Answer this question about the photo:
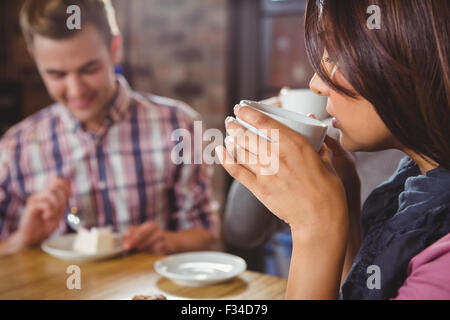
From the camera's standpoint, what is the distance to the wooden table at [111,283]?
889 millimetres

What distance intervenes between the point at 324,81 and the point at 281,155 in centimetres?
15

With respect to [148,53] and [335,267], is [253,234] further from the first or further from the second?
[148,53]

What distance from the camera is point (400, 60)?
2.09ft

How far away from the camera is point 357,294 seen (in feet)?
2.41

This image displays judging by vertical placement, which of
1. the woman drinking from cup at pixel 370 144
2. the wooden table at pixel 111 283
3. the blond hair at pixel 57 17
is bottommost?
the wooden table at pixel 111 283

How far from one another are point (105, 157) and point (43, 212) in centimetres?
59

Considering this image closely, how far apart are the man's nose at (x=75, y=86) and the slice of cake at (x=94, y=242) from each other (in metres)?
0.64

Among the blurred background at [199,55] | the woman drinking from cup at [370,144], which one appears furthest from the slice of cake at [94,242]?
the blurred background at [199,55]

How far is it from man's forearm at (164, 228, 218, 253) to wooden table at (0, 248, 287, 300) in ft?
1.61

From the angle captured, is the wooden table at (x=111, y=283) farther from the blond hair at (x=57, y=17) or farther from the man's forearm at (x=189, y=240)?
the blond hair at (x=57, y=17)

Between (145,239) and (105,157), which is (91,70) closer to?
(105,157)

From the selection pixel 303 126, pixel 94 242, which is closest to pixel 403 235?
pixel 303 126

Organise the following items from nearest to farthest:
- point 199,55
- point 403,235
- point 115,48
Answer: point 403,235
point 115,48
point 199,55

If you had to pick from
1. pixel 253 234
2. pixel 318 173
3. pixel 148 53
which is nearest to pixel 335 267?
pixel 318 173
